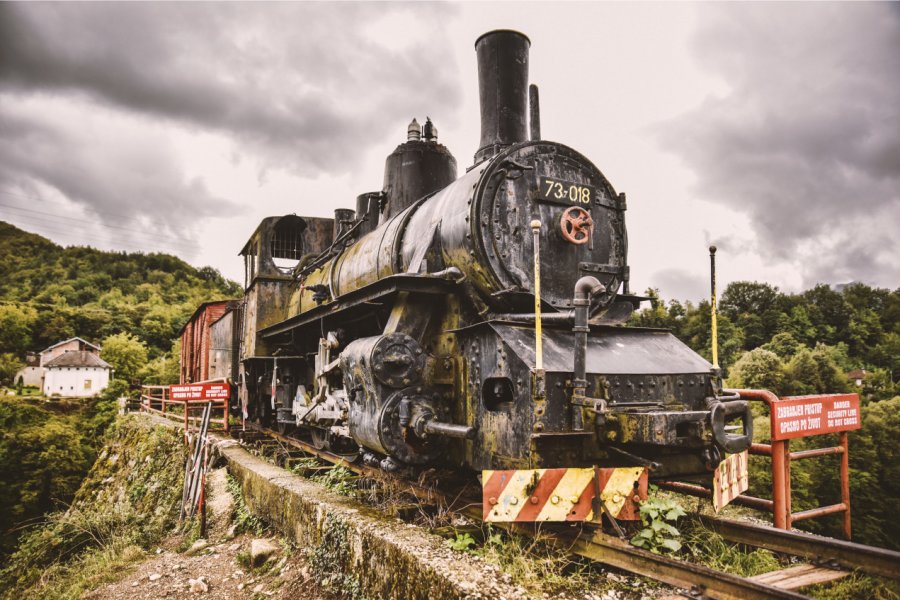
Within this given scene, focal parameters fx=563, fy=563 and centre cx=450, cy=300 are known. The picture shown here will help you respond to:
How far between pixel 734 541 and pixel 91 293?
99381mm

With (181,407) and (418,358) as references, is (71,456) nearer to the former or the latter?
(181,407)

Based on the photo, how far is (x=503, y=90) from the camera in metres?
5.12

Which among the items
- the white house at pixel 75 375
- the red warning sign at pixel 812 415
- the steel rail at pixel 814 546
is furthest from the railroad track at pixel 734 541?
the white house at pixel 75 375

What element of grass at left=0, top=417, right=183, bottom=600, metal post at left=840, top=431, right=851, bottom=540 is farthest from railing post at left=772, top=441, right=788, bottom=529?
grass at left=0, top=417, right=183, bottom=600

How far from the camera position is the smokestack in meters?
5.07

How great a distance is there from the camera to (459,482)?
4.63 metres

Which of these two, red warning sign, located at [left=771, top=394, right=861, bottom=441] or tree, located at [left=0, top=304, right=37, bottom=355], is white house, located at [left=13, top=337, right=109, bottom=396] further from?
red warning sign, located at [left=771, top=394, right=861, bottom=441]

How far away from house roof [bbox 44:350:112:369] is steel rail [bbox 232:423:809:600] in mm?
59928

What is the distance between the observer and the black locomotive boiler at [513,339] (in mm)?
3355

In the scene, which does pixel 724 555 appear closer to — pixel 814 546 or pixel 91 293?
pixel 814 546

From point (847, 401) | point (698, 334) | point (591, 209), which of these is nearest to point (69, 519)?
point (591, 209)

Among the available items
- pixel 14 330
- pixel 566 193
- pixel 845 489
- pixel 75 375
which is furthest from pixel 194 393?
pixel 14 330

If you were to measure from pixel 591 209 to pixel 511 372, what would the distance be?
1.80 m

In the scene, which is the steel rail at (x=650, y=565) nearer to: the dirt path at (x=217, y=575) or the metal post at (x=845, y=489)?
the dirt path at (x=217, y=575)
